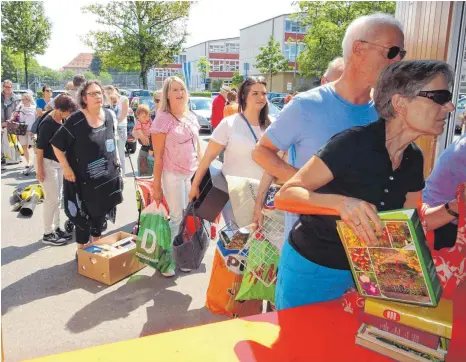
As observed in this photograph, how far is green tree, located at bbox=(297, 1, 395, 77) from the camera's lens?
26328 millimetres

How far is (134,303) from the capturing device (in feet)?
11.6

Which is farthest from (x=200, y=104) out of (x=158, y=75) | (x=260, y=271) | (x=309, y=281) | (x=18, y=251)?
(x=158, y=75)

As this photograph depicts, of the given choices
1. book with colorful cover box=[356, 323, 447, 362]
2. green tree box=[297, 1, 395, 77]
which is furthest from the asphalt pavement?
green tree box=[297, 1, 395, 77]

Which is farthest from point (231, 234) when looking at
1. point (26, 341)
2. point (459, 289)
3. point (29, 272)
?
point (29, 272)

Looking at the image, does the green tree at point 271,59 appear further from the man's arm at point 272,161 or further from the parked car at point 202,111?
the man's arm at point 272,161

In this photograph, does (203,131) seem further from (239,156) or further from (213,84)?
(213,84)

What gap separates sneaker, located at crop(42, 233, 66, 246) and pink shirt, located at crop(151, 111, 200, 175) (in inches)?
70.8

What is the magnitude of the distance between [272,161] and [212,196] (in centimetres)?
110

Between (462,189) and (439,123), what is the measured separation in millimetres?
331

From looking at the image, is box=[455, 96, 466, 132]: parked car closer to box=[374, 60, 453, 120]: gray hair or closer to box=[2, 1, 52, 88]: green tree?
box=[374, 60, 453, 120]: gray hair

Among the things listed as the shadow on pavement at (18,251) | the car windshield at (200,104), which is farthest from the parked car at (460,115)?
the car windshield at (200,104)

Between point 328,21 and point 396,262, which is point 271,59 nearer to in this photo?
point 328,21

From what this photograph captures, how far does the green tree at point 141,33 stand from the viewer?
25962 mm

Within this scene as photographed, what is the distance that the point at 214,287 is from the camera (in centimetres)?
274
